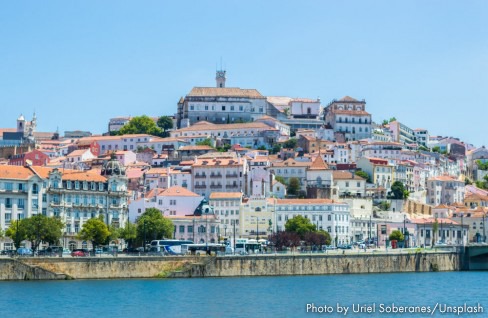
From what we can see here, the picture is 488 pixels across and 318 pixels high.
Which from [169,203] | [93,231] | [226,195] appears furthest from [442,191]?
[93,231]

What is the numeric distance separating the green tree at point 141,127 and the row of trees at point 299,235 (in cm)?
6406

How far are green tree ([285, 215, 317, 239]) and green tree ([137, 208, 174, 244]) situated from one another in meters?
15.2

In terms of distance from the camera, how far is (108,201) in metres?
103

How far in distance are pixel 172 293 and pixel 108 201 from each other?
33.3m

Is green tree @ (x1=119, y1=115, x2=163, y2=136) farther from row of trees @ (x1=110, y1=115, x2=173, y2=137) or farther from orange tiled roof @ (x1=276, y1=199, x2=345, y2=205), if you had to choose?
orange tiled roof @ (x1=276, y1=199, x2=345, y2=205)

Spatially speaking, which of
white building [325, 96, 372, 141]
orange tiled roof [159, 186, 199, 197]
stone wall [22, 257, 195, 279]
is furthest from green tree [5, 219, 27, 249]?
white building [325, 96, 372, 141]

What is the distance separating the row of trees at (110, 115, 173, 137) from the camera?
17412 centimetres

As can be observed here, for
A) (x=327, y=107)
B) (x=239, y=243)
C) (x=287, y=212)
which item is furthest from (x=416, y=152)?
(x=239, y=243)

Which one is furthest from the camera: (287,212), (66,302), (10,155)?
(10,155)

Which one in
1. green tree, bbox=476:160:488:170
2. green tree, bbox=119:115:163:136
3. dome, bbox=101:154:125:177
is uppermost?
green tree, bbox=119:115:163:136

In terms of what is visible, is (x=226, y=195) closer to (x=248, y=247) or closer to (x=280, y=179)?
(x=280, y=179)

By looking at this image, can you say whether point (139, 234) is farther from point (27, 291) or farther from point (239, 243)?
point (27, 291)

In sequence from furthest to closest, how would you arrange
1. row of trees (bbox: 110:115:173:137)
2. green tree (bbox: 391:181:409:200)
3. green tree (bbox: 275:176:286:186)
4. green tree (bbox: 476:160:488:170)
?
green tree (bbox: 476:160:488:170), row of trees (bbox: 110:115:173:137), green tree (bbox: 391:181:409:200), green tree (bbox: 275:176:286:186)

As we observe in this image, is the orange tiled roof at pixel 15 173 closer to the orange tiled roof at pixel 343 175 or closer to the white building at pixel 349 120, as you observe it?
the orange tiled roof at pixel 343 175
